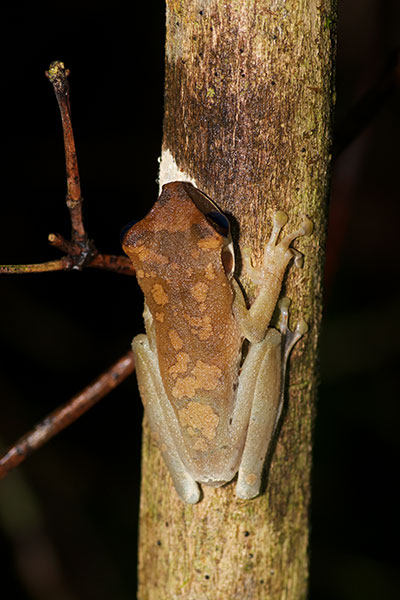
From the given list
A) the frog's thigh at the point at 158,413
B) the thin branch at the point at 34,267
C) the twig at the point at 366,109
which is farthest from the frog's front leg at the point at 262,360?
the twig at the point at 366,109

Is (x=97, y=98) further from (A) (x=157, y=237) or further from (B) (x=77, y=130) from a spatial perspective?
(A) (x=157, y=237)

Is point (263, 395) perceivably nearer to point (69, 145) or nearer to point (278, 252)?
point (278, 252)

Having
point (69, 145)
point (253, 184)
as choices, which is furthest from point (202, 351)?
point (69, 145)

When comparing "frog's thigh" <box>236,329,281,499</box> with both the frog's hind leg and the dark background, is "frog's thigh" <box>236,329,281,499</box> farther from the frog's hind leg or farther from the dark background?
the dark background

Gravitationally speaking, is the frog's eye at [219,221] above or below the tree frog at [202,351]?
above

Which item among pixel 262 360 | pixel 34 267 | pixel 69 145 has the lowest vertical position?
pixel 262 360

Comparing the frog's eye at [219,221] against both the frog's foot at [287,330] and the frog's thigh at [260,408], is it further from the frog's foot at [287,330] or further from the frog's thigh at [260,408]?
the frog's thigh at [260,408]

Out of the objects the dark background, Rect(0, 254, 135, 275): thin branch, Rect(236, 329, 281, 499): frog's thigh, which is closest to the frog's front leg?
Rect(236, 329, 281, 499): frog's thigh
